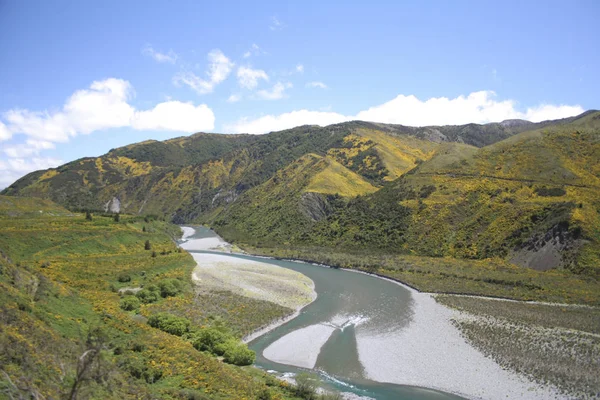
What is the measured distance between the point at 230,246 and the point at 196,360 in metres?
100

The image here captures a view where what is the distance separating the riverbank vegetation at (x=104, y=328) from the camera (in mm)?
18125

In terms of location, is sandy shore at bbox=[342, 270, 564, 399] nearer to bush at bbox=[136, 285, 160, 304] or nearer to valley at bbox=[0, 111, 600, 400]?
valley at bbox=[0, 111, 600, 400]

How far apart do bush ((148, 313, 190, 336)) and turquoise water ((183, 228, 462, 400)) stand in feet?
26.0

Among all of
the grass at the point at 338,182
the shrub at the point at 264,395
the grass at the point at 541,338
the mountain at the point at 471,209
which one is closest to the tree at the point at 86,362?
the shrub at the point at 264,395

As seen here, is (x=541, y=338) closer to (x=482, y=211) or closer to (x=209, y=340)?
(x=209, y=340)

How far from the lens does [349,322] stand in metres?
50.5

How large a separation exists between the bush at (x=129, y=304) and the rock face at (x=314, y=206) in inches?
4071

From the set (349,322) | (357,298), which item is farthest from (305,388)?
(357,298)

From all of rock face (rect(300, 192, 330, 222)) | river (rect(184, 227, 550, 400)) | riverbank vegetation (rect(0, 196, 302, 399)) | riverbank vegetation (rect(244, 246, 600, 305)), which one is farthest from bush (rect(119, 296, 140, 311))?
rock face (rect(300, 192, 330, 222))

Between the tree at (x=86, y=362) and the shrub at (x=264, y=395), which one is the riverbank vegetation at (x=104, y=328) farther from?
the shrub at (x=264, y=395)

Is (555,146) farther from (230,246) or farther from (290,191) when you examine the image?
(230,246)

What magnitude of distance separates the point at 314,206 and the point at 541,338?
110063mm

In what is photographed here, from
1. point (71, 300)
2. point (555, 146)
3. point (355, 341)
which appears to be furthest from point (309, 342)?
point (555, 146)

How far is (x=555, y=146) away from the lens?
12194cm
